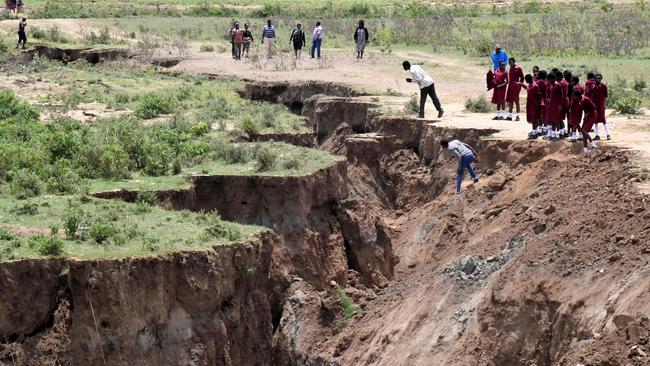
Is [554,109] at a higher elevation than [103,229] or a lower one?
higher

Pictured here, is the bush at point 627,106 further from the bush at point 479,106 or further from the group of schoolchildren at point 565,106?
the bush at point 479,106

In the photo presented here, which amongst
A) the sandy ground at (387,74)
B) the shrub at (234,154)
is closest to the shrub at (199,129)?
the shrub at (234,154)

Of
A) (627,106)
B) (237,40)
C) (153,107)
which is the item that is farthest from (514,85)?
(237,40)

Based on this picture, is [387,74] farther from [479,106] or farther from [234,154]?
[234,154]

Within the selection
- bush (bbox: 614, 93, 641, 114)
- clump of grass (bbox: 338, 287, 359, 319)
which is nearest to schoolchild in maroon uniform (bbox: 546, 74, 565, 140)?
bush (bbox: 614, 93, 641, 114)

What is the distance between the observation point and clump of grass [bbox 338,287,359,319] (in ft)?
82.8

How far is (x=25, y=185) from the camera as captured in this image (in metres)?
25.1

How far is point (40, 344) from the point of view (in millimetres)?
20203

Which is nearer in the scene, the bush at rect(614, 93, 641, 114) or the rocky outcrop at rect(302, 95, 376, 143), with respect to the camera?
the bush at rect(614, 93, 641, 114)

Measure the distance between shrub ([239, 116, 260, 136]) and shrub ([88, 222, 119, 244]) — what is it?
35.6 ft

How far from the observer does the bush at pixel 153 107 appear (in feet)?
116

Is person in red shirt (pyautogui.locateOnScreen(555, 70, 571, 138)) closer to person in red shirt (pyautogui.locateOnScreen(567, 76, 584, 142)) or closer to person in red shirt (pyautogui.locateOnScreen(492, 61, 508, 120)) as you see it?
person in red shirt (pyautogui.locateOnScreen(567, 76, 584, 142))

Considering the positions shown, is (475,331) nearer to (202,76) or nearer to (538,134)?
(538,134)

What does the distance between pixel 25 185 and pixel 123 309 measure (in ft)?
17.1
